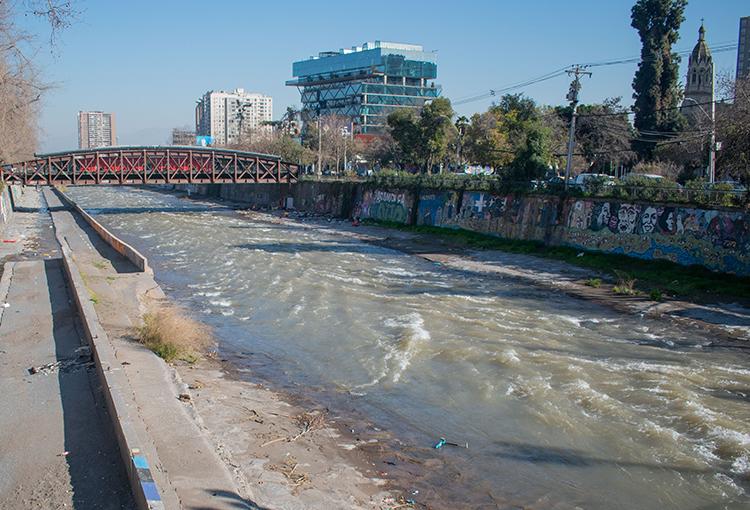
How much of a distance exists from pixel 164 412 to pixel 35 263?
17350 mm

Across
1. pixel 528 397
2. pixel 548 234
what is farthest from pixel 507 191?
pixel 528 397

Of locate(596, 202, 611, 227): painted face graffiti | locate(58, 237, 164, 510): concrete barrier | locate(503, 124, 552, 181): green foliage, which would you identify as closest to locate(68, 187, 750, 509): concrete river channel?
locate(58, 237, 164, 510): concrete barrier

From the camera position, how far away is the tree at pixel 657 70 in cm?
6100

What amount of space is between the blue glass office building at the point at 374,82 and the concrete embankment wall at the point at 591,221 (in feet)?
389

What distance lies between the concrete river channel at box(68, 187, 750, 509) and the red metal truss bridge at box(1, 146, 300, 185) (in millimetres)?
41583

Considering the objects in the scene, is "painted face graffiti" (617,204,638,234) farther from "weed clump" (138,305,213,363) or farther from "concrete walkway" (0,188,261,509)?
"concrete walkway" (0,188,261,509)

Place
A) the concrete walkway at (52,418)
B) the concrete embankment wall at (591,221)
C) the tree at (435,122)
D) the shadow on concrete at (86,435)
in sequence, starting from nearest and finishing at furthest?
the shadow on concrete at (86,435) < the concrete walkway at (52,418) < the concrete embankment wall at (591,221) < the tree at (435,122)

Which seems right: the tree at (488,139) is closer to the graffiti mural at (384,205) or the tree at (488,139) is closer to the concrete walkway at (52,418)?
the graffiti mural at (384,205)

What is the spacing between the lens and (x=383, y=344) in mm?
15945

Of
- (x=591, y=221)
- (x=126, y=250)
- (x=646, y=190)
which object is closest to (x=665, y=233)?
(x=646, y=190)

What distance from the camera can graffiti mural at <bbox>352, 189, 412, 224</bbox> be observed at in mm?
48531

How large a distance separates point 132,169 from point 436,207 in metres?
37.7

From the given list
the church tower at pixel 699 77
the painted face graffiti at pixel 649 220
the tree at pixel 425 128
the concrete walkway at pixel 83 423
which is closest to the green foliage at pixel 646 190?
the painted face graffiti at pixel 649 220

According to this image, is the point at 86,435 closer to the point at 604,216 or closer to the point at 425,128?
the point at 604,216
